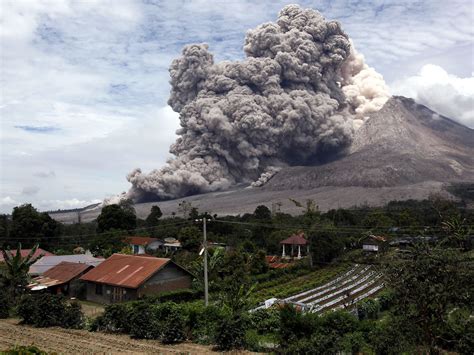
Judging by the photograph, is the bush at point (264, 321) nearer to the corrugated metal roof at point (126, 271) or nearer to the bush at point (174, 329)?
the bush at point (174, 329)

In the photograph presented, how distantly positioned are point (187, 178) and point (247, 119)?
73.0ft

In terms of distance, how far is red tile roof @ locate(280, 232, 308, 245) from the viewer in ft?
208

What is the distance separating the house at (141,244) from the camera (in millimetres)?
64375

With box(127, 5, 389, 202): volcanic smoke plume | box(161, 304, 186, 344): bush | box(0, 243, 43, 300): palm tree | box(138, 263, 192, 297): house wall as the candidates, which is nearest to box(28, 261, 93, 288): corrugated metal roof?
box(0, 243, 43, 300): palm tree

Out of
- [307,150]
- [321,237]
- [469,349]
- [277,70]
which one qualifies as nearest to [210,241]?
[321,237]

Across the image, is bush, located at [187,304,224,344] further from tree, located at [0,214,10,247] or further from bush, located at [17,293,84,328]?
tree, located at [0,214,10,247]

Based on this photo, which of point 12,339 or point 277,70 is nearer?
point 12,339

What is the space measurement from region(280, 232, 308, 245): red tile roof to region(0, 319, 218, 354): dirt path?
41068 mm

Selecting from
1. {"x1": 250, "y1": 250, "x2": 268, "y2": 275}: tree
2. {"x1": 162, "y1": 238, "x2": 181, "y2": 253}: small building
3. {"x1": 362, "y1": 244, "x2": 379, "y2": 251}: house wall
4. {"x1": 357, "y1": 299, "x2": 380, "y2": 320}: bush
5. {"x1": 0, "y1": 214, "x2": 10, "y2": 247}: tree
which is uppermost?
{"x1": 0, "y1": 214, "x2": 10, "y2": 247}: tree

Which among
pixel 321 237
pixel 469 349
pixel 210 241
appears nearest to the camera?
pixel 469 349

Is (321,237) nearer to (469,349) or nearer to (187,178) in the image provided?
(469,349)

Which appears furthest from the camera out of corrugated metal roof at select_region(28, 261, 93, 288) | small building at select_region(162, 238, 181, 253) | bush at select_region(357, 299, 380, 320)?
small building at select_region(162, 238, 181, 253)

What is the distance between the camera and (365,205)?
349 ft

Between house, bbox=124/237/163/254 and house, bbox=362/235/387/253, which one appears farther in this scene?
house, bbox=124/237/163/254
